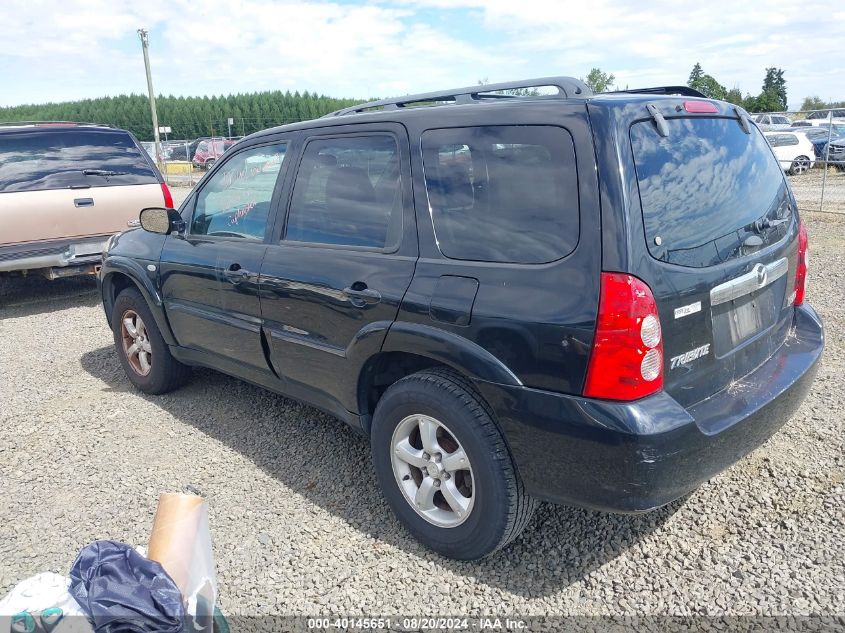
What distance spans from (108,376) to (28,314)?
114 inches

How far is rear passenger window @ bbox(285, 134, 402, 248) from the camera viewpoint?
120 inches

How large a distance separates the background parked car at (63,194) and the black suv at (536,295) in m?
4.61

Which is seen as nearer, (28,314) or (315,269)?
(315,269)

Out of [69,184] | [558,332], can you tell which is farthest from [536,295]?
[69,184]

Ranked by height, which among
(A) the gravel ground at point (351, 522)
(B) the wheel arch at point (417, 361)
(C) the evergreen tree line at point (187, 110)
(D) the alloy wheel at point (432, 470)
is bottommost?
(A) the gravel ground at point (351, 522)

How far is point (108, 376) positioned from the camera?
5387 millimetres

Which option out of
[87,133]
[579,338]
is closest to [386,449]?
[579,338]

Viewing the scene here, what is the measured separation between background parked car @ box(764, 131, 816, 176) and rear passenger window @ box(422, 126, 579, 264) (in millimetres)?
19773

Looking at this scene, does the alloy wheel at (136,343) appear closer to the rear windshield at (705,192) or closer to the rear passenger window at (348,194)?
the rear passenger window at (348,194)

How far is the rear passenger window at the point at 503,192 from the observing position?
8.01 feet

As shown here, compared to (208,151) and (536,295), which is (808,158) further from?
(208,151)

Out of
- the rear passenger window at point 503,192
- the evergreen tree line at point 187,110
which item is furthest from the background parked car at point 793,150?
the evergreen tree line at point 187,110

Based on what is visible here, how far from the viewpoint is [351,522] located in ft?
10.6

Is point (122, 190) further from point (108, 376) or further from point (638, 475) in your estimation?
point (638, 475)
